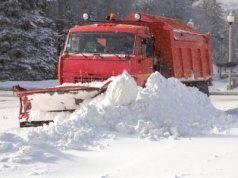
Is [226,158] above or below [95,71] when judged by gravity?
below

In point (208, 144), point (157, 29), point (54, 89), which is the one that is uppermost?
point (157, 29)

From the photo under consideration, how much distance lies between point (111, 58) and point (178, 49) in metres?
3.75

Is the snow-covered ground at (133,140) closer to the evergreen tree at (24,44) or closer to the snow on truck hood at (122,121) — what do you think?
the snow on truck hood at (122,121)

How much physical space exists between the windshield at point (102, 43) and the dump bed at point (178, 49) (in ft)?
7.37

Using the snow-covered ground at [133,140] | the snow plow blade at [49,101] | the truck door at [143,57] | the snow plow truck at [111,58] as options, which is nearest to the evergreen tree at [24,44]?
the snow plow truck at [111,58]

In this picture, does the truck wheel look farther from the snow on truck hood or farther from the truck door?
the snow on truck hood

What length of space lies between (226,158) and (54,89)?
477 centimetres

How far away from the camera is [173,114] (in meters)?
10.8

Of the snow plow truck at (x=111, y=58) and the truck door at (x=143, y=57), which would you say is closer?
the snow plow truck at (x=111, y=58)

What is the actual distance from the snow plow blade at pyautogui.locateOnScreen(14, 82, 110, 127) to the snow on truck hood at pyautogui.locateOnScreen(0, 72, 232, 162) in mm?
205

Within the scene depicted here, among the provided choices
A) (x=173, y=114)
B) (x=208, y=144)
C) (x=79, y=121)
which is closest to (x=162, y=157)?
(x=208, y=144)

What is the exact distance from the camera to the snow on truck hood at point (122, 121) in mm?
7680

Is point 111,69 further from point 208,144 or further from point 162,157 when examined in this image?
point 162,157

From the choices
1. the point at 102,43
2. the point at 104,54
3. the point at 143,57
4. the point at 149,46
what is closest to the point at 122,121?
the point at 104,54
